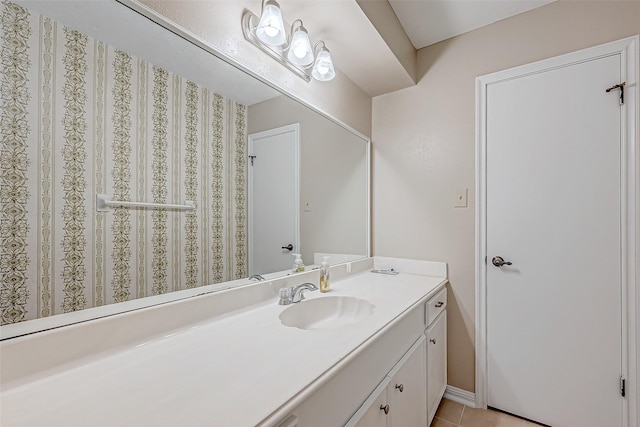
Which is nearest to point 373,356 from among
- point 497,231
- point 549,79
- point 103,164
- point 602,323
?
point 103,164

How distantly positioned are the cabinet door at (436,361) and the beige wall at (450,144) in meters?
0.11

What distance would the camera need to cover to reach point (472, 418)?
167cm

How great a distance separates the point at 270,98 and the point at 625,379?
222 cm

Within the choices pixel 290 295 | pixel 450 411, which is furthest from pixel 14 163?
pixel 450 411

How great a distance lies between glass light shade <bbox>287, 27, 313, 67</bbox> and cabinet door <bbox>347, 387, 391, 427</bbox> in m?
1.46

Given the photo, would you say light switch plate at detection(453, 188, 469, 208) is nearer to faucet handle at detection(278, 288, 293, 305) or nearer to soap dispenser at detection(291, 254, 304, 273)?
soap dispenser at detection(291, 254, 304, 273)

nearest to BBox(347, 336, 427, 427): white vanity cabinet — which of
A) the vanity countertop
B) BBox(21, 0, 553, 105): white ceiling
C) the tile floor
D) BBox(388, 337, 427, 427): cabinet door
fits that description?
BBox(388, 337, 427, 427): cabinet door

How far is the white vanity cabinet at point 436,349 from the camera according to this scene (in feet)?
4.93

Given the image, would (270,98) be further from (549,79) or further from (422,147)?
(549,79)

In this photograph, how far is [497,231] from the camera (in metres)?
1.73

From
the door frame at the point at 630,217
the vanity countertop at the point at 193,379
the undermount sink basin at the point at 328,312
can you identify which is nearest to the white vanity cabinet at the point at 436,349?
the undermount sink basin at the point at 328,312

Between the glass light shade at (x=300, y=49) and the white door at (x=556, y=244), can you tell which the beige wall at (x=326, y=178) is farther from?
the white door at (x=556, y=244)

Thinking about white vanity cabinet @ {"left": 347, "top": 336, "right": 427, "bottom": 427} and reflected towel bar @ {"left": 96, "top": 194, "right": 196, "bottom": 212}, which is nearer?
reflected towel bar @ {"left": 96, "top": 194, "right": 196, "bottom": 212}

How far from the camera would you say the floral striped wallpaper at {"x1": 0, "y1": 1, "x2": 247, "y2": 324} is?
64 centimetres
